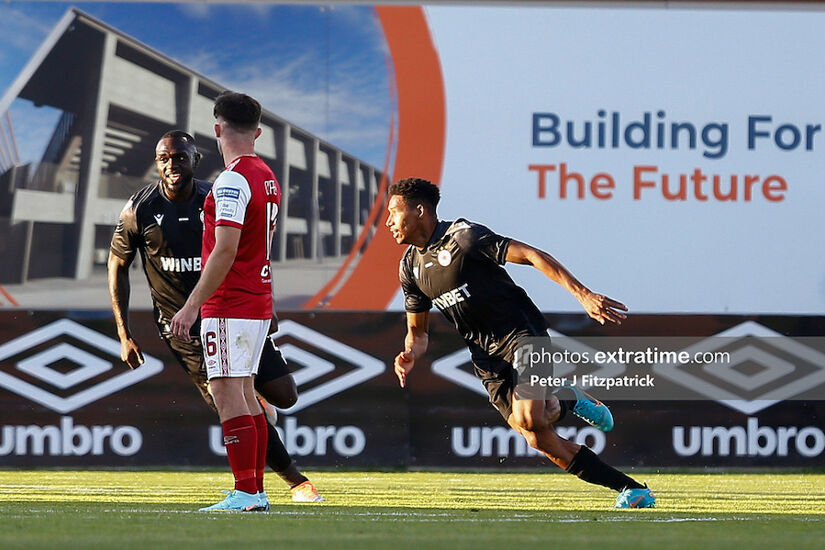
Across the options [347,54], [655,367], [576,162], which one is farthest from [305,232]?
[655,367]

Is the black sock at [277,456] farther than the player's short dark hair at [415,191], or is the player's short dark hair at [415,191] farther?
the black sock at [277,456]

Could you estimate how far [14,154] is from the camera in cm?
971

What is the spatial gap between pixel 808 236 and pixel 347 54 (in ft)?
12.6

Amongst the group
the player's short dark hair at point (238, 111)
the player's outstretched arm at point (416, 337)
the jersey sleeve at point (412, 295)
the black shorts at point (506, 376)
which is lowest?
the black shorts at point (506, 376)

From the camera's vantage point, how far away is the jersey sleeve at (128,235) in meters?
7.34

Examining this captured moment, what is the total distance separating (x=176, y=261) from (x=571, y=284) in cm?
247

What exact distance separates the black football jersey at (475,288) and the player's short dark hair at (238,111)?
1.32m

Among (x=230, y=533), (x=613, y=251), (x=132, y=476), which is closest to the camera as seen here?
(x=230, y=533)

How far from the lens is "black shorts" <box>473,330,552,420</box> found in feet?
22.1

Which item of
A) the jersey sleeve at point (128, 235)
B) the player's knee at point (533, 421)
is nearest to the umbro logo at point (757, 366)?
the player's knee at point (533, 421)

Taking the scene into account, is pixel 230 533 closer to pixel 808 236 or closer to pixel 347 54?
pixel 347 54

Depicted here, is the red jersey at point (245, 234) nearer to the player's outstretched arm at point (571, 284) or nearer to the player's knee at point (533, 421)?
the player's outstretched arm at point (571, 284)

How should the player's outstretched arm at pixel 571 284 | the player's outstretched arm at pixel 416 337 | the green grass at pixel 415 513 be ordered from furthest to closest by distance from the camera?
the player's outstretched arm at pixel 416 337, the player's outstretched arm at pixel 571 284, the green grass at pixel 415 513

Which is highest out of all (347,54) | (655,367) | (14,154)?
(347,54)
